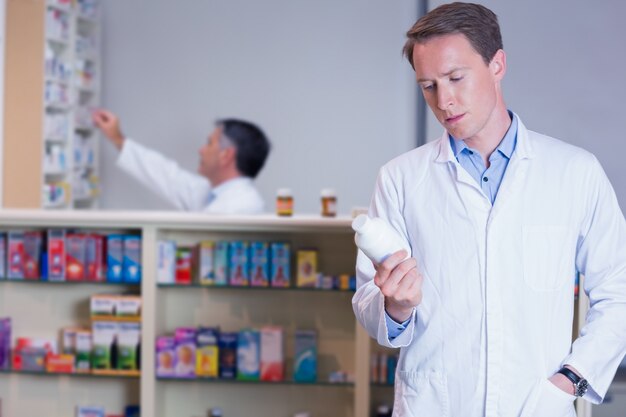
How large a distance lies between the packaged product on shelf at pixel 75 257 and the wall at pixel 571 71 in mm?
1810

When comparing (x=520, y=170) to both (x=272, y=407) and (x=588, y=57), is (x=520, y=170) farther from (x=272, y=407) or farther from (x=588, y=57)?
(x=272, y=407)

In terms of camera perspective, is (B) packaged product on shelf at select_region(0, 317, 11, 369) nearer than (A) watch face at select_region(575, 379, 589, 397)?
No

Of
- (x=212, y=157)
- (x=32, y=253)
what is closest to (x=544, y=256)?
(x=32, y=253)

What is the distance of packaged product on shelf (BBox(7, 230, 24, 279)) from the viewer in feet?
11.9

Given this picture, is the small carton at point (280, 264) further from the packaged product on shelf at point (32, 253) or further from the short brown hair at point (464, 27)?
the short brown hair at point (464, 27)

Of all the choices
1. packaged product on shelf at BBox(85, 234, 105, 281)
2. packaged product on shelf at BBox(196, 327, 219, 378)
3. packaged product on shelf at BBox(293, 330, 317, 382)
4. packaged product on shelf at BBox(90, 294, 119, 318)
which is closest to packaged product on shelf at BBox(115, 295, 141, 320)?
packaged product on shelf at BBox(90, 294, 119, 318)

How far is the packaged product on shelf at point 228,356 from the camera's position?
3549mm

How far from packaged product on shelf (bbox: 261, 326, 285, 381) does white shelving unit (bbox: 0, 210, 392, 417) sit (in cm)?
6

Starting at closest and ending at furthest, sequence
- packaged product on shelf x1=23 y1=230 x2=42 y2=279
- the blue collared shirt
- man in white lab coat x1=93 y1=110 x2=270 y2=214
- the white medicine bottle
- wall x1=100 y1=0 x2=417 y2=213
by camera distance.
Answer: the white medicine bottle < the blue collared shirt < packaged product on shelf x1=23 y1=230 x2=42 y2=279 < man in white lab coat x1=93 y1=110 x2=270 y2=214 < wall x1=100 y1=0 x2=417 y2=213

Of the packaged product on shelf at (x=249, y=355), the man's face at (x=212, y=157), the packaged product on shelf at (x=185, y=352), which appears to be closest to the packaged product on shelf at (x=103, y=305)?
→ the packaged product on shelf at (x=185, y=352)

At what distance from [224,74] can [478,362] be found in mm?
6124

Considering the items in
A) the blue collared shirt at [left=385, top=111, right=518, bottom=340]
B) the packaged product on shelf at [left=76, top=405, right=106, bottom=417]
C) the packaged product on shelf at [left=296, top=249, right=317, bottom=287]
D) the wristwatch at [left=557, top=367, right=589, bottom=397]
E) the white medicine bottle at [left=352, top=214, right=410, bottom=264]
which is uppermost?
the blue collared shirt at [left=385, top=111, right=518, bottom=340]

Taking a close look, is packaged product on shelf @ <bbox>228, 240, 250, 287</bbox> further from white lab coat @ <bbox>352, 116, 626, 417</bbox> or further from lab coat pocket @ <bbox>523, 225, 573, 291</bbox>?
lab coat pocket @ <bbox>523, 225, 573, 291</bbox>

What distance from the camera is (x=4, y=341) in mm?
3680
